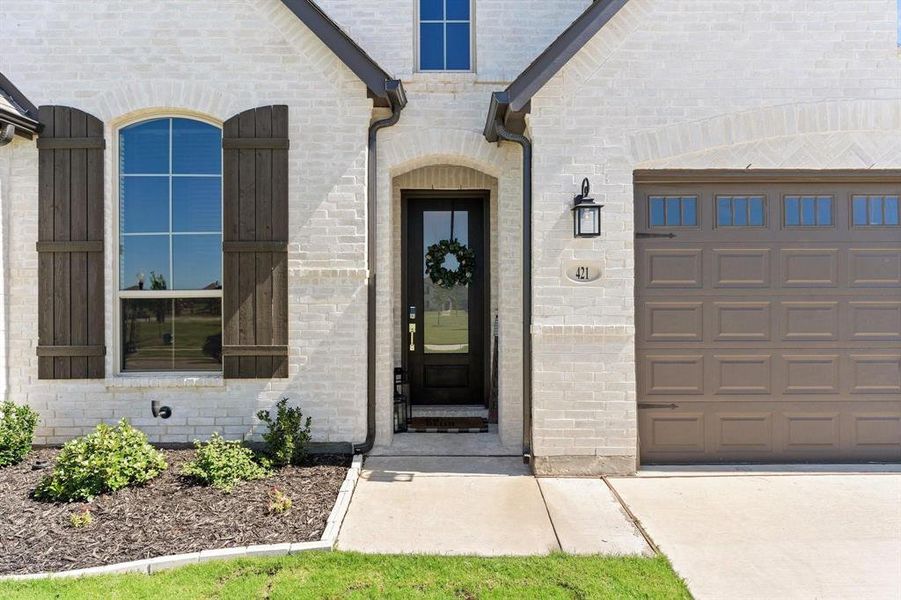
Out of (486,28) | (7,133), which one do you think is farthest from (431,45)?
(7,133)

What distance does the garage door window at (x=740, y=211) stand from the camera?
5.14 meters

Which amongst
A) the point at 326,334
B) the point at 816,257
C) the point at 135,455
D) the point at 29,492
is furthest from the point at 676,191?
the point at 29,492

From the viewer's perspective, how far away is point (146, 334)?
5.48 meters

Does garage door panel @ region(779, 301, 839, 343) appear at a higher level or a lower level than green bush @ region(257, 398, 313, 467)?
higher

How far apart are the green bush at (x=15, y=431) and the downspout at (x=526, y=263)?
4.91 meters

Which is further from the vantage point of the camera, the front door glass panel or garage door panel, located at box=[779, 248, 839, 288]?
the front door glass panel

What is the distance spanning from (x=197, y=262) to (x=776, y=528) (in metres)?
5.78

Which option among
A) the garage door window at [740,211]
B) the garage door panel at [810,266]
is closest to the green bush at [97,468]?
the garage door window at [740,211]

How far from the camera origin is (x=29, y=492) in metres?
4.30

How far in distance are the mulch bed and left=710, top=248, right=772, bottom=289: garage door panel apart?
419 centimetres

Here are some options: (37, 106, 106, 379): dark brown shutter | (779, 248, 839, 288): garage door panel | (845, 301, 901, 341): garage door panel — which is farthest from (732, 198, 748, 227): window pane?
(37, 106, 106, 379): dark brown shutter

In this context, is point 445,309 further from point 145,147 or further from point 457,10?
point 145,147

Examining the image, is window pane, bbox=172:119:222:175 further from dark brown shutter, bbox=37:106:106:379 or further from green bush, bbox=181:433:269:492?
green bush, bbox=181:433:269:492

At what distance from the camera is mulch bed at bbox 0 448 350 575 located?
3.46 m
